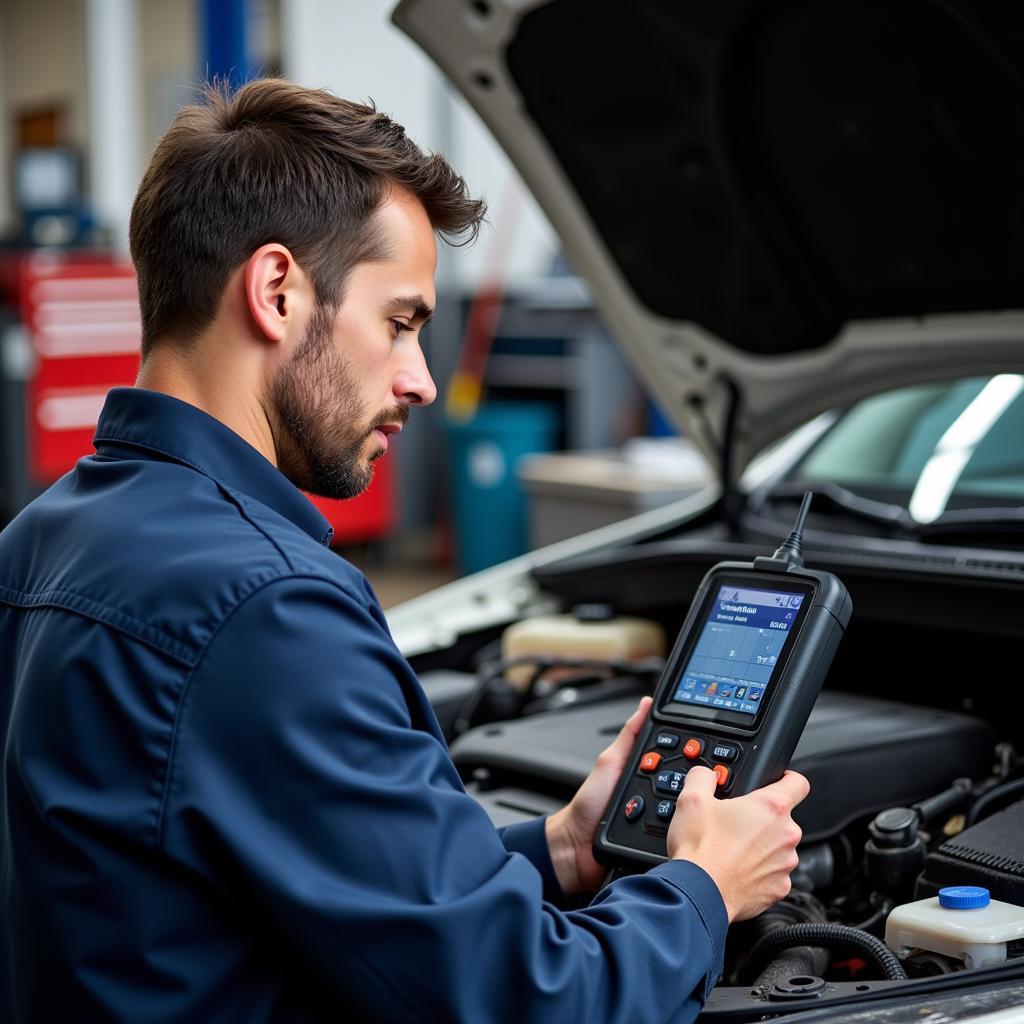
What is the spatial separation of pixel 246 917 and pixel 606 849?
0.41 m

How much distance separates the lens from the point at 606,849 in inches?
50.5

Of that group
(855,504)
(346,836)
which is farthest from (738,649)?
(855,504)

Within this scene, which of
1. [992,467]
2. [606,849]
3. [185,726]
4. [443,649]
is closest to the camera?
[185,726]

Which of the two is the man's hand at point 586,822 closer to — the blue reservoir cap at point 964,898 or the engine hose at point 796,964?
the engine hose at point 796,964

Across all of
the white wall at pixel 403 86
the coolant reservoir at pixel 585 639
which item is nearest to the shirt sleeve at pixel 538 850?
the coolant reservoir at pixel 585 639

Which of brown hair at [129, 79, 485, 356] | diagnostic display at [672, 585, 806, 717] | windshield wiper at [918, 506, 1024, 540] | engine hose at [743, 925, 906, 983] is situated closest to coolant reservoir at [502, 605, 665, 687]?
windshield wiper at [918, 506, 1024, 540]

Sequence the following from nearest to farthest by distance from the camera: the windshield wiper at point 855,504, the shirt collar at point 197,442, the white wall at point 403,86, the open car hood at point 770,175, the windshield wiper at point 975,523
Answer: the shirt collar at point 197,442, the open car hood at point 770,175, the windshield wiper at point 975,523, the windshield wiper at point 855,504, the white wall at point 403,86

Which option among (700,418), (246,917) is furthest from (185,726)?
(700,418)

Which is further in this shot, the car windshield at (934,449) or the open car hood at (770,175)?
the car windshield at (934,449)

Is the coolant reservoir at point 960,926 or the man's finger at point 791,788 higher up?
the man's finger at point 791,788

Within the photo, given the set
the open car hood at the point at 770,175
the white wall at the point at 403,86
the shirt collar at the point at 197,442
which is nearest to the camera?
the shirt collar at the point at 197,442

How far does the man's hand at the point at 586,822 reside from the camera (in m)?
1.35

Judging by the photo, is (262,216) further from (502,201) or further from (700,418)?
(502,201)

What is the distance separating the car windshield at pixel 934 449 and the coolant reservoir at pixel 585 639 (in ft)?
1.37
